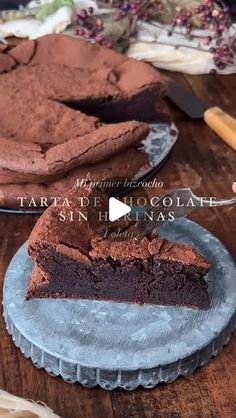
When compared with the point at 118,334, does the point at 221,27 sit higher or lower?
higher

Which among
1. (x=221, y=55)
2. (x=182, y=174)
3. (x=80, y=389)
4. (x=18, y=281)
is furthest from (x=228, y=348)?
(x=221, y=55)

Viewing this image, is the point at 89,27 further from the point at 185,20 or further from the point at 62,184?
the point at 62,184

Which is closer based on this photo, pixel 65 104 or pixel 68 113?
pixel 68 113

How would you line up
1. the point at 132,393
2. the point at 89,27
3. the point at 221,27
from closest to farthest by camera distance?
1. the point at 132,393
2. the point at 221,27
3. the point at 89,27

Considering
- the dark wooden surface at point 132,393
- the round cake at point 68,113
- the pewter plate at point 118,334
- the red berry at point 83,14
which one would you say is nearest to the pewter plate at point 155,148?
the round cake at point 68,113

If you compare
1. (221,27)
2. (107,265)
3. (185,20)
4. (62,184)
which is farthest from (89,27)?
(107,265)

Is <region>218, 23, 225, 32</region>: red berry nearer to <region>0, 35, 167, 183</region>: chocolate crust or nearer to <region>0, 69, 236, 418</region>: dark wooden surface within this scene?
<region>0, 35, 167, 183</region>: chocolate crust

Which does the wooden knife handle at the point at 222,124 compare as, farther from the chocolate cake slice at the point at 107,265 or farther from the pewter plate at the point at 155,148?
the chocolate cake slice at the point at 107,265

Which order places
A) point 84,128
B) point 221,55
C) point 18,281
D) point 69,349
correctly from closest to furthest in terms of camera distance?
point 69,349 → point 18,281 → point 84,128 → point 221,55

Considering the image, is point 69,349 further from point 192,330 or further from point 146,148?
point 146,148
